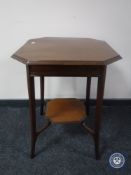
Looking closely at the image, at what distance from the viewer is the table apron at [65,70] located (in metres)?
1.17

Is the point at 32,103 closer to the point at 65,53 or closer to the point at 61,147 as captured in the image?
the point at 65,53

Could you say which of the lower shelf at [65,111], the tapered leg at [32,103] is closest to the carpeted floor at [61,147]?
the tapered leg at [32,103]

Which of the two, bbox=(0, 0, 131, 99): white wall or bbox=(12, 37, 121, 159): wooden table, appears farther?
bbox=(0, 0, 131, 99): white wall

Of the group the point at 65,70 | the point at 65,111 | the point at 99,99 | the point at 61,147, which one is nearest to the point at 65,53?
the point at 65,70

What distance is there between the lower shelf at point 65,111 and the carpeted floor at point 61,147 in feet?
0.73

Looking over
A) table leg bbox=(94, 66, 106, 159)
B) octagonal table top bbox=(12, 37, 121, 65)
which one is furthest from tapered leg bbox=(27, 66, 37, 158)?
table leg bbox=(94, 66, 106, 159)

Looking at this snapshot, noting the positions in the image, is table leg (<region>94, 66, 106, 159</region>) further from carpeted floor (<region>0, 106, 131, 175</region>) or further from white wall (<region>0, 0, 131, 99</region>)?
white wall (<region>0, 0, 131, 99</region>)

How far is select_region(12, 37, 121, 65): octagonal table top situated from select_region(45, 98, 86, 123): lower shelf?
449mm

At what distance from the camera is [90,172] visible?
1360 mm

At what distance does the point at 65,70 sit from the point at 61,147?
2.06 feet

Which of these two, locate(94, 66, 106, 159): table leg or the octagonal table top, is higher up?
the octagonal table top

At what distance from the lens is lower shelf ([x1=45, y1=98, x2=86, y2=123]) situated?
145 centimetres

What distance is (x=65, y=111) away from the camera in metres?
1.55

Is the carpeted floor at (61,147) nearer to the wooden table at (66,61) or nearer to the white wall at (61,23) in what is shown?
the wooden table at (66,61)
